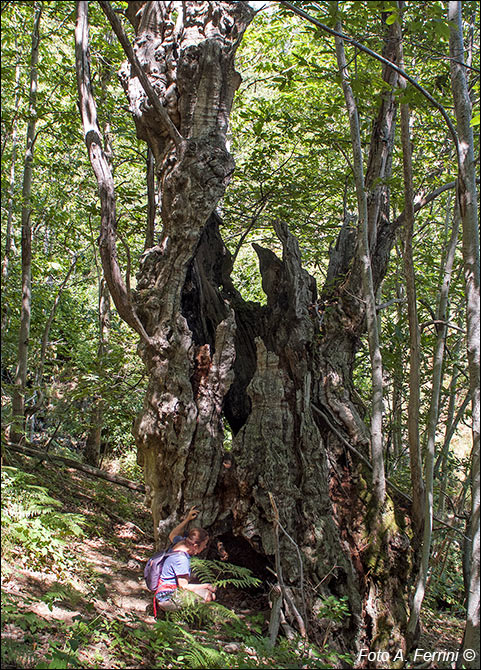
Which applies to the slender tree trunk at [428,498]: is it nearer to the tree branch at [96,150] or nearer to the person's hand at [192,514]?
the person's hand at [192,514]

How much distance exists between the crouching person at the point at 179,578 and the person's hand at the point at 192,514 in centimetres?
20

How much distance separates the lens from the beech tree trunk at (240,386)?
192 inches

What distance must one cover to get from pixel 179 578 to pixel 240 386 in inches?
96.3

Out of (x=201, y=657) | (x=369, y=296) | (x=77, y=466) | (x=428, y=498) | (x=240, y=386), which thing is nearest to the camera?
(x=201, y=657)

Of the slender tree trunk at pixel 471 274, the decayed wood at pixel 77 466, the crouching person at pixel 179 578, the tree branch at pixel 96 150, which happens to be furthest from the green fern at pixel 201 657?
the decayed wood at pixel 77 466

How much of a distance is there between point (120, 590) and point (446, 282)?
171 inches

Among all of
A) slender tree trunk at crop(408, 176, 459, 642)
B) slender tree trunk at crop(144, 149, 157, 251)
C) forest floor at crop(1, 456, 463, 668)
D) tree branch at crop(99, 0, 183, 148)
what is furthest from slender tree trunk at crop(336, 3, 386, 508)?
slender tree trunk at crop(144, 149, 157, 251)

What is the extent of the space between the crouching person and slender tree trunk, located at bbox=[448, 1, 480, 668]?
2191 mm

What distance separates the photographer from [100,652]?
316 centimetres

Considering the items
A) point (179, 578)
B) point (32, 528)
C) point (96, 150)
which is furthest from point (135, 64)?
point (179, 578)

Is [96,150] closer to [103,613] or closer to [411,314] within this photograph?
[411,314]

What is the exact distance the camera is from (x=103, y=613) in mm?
3934

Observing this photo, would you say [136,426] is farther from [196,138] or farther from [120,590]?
[196,138]

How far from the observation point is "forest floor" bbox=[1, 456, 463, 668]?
117 inches
